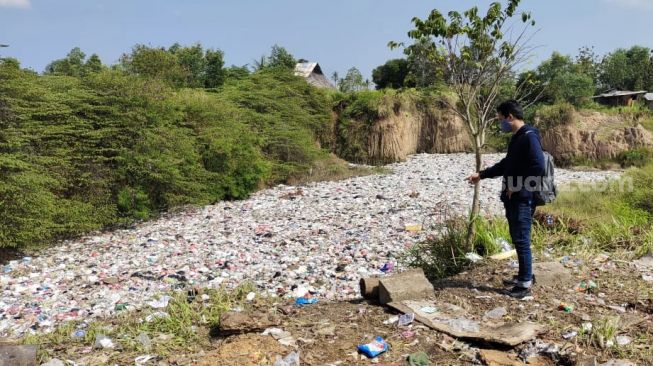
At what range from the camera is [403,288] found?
3.67 m

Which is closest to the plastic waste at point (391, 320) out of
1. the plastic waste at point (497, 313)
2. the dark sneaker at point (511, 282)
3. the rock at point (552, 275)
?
the plastic waste at point (497, 313)

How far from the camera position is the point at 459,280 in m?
4.18

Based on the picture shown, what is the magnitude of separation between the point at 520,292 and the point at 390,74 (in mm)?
23761

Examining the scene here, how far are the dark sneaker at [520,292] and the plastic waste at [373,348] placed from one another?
125 centimetres

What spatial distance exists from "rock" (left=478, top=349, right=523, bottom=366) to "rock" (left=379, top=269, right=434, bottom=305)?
830mm

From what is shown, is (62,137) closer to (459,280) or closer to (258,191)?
(258,191)

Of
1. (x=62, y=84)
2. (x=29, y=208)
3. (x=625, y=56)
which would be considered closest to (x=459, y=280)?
(x=29, y=208)

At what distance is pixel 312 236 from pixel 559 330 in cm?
463

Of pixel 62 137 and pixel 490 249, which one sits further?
pixel 62 137

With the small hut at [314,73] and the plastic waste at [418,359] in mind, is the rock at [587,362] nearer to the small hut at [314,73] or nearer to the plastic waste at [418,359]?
the plastic waste at [418,359]

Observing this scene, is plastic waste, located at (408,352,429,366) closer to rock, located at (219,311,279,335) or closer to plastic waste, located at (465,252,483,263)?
rock, located at (219,311,279,335)

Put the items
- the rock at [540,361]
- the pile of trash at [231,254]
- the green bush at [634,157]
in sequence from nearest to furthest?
the rock at [540,361]
the pile of trash at [231,254]
the green bush at [634,157]

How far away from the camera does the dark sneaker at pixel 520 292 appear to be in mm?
3668

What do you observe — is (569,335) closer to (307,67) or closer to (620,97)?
(307,67)
